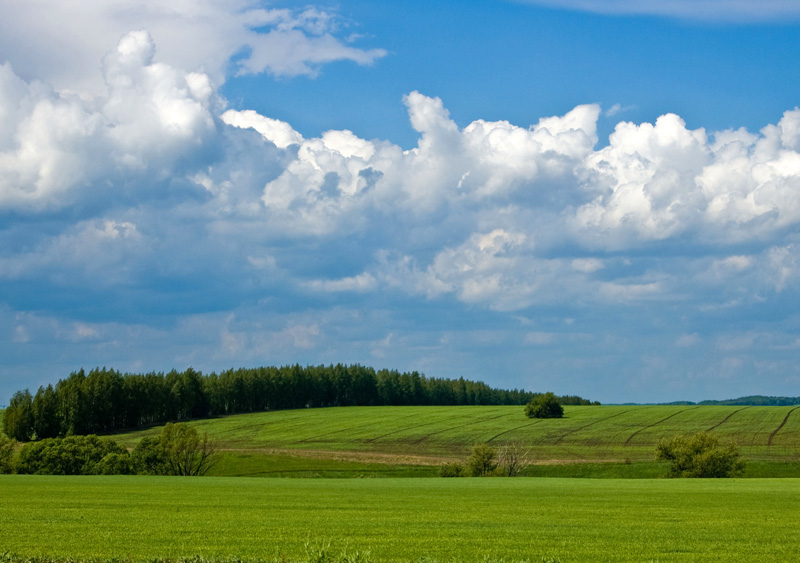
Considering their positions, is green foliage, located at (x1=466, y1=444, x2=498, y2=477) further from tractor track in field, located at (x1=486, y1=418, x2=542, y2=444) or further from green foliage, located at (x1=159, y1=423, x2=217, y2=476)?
green foliage, located at (x1=159, y1=423, x2=217, y2=476)

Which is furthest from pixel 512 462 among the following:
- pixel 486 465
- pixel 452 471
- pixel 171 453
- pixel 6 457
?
pixel 6 457

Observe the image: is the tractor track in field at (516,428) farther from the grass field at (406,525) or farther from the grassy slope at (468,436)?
the grass field at (406,525)

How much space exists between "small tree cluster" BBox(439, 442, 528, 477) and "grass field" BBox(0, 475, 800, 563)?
1556 inches

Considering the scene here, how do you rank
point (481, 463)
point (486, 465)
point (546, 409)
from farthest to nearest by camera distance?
1. point (546, 409)
2. point (486, 465)
3. point (481, 463)

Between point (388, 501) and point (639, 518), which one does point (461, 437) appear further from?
point (639, 518)

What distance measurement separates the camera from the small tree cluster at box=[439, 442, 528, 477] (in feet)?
271

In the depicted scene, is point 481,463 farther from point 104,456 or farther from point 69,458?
point 69,458

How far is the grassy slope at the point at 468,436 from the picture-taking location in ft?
293

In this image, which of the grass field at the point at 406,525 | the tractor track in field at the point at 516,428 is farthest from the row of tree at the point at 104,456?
the grass field at the point at 406,525

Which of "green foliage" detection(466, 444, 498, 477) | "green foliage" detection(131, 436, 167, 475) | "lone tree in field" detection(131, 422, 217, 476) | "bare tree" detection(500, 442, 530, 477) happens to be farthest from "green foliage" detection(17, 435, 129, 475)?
"bare tree" detection(500, 442, 530, 477)

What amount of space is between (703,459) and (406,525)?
5917 cm

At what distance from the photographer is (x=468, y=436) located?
114m

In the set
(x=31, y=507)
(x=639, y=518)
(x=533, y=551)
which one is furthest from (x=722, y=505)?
(x=31, y=507)

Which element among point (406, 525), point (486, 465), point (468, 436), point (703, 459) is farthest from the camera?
point (468, 436)
